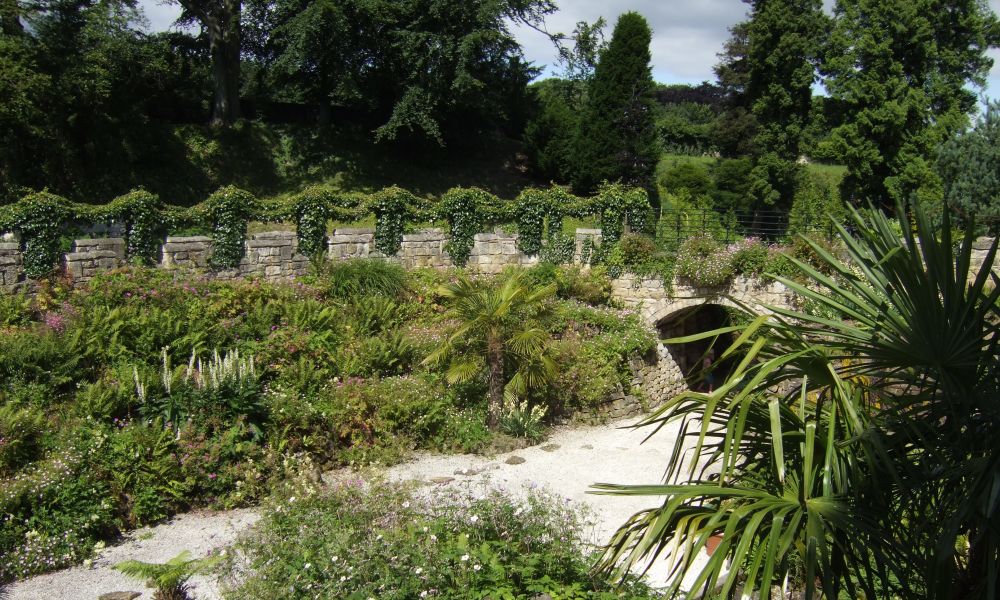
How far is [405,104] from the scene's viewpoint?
68.8 ft

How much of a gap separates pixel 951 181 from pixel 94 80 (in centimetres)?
1933

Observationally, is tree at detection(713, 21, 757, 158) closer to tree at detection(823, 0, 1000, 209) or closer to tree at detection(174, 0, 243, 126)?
tree at detection(823, 0, 1000, 209)

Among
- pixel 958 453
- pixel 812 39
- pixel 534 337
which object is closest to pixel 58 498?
pixel 534 337

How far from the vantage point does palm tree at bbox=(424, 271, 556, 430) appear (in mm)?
10180

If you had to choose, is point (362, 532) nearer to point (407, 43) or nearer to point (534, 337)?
point (534, 337)

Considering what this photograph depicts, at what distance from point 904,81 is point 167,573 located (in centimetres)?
2093

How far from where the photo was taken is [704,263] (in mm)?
13258

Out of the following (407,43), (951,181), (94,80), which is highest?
(407,43)

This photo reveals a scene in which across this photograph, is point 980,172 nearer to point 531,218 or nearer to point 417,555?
point 531,218

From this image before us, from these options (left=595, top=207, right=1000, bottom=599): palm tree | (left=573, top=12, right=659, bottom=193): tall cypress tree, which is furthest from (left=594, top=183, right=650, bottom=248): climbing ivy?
(left=595, top=207, right=1000, bottom=599): palm tree

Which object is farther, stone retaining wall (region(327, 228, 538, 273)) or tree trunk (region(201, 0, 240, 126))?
tree trunk (region(201, 0, 240, 126))

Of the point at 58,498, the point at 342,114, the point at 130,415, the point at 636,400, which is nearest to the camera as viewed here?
the point at 58,498

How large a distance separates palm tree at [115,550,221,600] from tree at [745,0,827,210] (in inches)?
779

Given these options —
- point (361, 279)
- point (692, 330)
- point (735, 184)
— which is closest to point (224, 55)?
point (361, 279)
